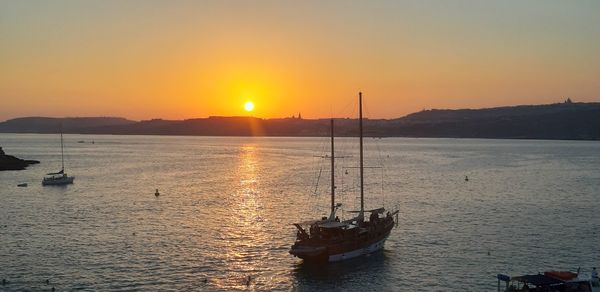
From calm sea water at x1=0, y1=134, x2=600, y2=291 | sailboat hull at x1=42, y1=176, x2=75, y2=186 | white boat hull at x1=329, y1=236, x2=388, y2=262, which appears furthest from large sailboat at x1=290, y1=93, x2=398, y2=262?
sailboat hull at x1=42, y1=176, x2=75, y2=186

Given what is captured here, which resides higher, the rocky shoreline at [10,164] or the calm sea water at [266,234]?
the rocky shoreline at [10,164]

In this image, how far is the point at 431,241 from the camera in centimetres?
5422

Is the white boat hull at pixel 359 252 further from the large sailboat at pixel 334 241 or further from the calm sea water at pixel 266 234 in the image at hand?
the calm sea water at pixel 266 234

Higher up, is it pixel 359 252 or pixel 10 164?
pixel 10 164

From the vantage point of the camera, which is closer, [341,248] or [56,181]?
[341,248]

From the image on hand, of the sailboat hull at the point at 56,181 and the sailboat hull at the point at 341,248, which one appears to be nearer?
the sailboat hull at the point at 341,248

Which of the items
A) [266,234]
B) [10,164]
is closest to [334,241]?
[266,234]

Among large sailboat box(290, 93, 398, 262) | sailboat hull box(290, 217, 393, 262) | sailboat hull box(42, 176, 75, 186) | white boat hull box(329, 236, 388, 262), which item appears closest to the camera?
sailboat hull box(290, 217, 393, 262)

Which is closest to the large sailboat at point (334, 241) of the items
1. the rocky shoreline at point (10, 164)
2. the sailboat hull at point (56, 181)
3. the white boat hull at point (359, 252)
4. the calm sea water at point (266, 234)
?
the white boat hull at point (359, 252)

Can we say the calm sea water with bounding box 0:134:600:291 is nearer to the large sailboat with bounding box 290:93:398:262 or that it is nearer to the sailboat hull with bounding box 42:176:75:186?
the large sailboat with bounding box 290:93:398:262

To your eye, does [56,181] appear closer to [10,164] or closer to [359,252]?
[10,164]

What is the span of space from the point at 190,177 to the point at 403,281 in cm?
8686

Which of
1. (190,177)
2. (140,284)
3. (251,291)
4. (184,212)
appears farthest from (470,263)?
(190,177)

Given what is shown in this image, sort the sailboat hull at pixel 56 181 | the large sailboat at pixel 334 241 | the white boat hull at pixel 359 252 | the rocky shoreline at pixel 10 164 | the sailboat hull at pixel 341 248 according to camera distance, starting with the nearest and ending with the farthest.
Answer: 1. the sailboat hull at pixel 341 248
2. the large sailboat at pixel 334 241
3. the white boat hull at pixel 359 252
4. the sailboat hull at pixel 56 181
5. the rocky shoreline at pixel 10 164
